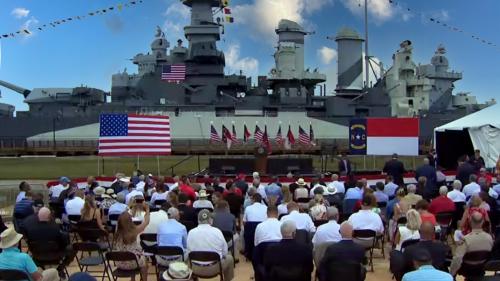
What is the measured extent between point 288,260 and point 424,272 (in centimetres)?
203

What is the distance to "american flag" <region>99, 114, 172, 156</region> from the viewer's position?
20.5m

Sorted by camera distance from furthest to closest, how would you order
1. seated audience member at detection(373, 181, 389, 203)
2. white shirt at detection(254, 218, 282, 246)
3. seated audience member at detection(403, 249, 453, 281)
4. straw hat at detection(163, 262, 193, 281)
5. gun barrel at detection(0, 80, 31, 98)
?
gun barrel at detection(0, 80, 31, 98) → seated audience member at detection(373, 181, 389, 203) → white shirt at detection(254, 218, 282, 246) → straw hat at detection(163, 262, 193, 281) → seated audience member at detection(403, 249, 453, 281)

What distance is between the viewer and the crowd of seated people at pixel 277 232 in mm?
6963

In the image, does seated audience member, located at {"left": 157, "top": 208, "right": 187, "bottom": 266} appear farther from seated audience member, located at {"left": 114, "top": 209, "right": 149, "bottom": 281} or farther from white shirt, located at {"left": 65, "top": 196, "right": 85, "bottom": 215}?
white shirt, located at {"left": 65, "top": 196, "right": 85, "bottom": 215}

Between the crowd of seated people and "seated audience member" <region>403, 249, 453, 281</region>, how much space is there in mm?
10

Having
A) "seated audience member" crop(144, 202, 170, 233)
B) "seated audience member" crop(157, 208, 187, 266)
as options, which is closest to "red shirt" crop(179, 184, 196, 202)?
"seated audience member" crop(144, 202, 170, 233)

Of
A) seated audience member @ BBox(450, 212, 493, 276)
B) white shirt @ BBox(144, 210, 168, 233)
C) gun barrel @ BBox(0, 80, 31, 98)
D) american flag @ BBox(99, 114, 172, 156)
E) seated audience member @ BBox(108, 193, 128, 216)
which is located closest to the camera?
seated audience member @ BBox(450, 212, 493, 276)

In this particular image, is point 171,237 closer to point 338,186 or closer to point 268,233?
point 268,233

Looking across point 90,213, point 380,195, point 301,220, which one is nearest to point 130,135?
point 90,213

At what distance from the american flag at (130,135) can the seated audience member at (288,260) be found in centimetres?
1425

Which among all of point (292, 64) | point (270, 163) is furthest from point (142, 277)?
point (292, 64)

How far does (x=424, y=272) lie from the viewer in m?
5.46

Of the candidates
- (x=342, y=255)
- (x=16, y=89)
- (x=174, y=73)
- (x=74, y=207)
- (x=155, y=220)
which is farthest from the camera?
(x=16, y=89)

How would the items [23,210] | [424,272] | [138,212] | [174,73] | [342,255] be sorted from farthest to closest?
[174,73]
[23,210]
[138,212]
[342,255]
[424,272]
